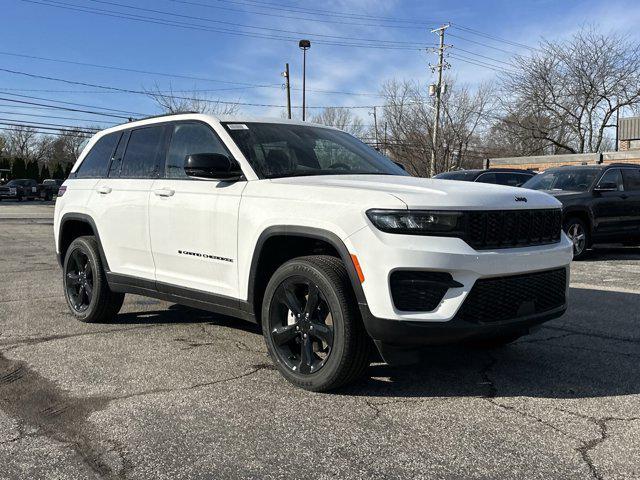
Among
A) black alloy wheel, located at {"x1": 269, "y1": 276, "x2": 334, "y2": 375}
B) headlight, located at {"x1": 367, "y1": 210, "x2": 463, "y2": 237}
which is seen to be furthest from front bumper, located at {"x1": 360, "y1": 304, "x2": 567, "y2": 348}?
headlight, located at {"x1": 367, "y1": 210, "x2": 463, "y2": 237}

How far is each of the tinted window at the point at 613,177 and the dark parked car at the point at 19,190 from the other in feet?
161

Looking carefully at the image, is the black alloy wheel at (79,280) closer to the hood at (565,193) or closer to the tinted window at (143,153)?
the tinted window at (143,153)

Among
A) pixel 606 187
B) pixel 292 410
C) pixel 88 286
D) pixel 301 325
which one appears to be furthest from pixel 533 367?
pixel 606 187

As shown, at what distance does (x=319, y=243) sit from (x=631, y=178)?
32.7 ft

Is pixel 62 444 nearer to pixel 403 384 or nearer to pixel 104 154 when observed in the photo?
pixel 403 384

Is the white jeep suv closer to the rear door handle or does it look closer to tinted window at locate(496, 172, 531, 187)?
the rear door handle

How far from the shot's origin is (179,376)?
416 centimetres

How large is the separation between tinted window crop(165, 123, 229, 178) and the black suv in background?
7944mm

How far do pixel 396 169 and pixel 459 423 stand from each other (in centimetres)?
250

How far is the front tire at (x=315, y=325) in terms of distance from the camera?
142 inches

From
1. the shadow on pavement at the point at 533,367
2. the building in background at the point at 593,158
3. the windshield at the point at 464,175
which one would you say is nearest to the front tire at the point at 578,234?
the windshield at the point at 464,175

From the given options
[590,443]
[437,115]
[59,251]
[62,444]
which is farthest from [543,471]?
[437,115]

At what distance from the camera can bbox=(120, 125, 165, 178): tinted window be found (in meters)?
5.24

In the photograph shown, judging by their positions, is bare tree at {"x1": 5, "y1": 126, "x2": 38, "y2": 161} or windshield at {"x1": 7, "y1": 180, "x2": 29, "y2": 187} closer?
windshield at {"x1": 7, "y1": 180, "x2": 29, "y2": 187}
